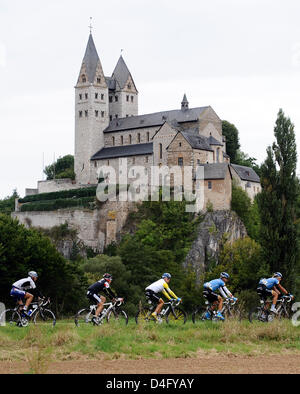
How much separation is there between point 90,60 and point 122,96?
5.47 m

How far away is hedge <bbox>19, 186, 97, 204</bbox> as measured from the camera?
262ft

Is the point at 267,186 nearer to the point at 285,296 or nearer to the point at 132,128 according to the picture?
the point at 285,296

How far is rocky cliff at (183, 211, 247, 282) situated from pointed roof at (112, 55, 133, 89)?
2966 centimetres

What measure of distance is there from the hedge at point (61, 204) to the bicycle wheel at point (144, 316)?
53722mm

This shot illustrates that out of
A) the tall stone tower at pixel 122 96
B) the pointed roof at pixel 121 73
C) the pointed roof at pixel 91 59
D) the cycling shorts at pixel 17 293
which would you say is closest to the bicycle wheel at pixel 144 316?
the cycling shorts at pixel 17 293

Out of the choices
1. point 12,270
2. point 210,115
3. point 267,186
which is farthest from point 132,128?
point 12,270

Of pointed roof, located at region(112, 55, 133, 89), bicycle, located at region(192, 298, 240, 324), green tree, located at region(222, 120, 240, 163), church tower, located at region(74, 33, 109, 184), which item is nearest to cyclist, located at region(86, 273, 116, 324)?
bicycle, located at region(192, 298, 240, 324)

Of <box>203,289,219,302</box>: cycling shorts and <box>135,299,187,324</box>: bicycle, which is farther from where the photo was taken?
<box>203,289,219,302</box>: cycling shorts

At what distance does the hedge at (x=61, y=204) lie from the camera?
253 feet

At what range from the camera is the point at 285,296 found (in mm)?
23281

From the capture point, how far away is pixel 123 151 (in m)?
85.5

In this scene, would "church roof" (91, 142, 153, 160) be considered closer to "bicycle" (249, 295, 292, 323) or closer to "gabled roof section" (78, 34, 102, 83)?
"gabled roof section" (78, 34, 102, 83)

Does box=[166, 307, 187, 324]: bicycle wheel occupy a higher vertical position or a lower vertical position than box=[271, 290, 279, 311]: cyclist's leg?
lower

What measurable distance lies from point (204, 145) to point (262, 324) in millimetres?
54495
